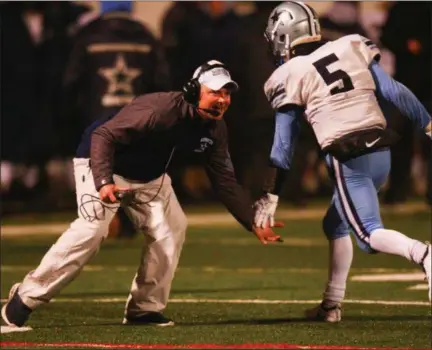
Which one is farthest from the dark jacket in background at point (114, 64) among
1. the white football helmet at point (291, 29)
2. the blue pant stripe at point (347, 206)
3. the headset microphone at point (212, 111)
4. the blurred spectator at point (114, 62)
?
the blue pant stripe at point (347, 206)

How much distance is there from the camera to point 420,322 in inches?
366

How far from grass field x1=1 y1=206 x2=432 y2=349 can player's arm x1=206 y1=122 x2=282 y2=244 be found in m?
0.59

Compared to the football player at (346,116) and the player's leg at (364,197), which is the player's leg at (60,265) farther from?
the player's leg at (364,197)

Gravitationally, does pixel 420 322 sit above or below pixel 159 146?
below

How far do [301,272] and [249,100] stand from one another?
4649mm

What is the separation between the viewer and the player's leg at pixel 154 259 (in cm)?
931

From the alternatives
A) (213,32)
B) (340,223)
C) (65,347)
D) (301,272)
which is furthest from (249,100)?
(65,347)

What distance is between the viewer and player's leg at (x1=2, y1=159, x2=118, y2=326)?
904 centimetres

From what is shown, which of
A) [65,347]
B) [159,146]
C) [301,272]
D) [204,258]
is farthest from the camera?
[204,258]

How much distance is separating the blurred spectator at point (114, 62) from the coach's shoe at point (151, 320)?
4.30m

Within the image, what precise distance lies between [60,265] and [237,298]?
1826 millimetres

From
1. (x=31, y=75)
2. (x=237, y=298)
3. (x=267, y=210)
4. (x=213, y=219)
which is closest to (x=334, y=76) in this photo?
(x=267, y=210)

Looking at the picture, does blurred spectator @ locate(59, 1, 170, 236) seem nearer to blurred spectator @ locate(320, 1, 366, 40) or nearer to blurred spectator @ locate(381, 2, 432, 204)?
blurred spectator @ locate(320, 1, 366, 40)

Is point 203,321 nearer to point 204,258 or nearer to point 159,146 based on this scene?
point 159,146
